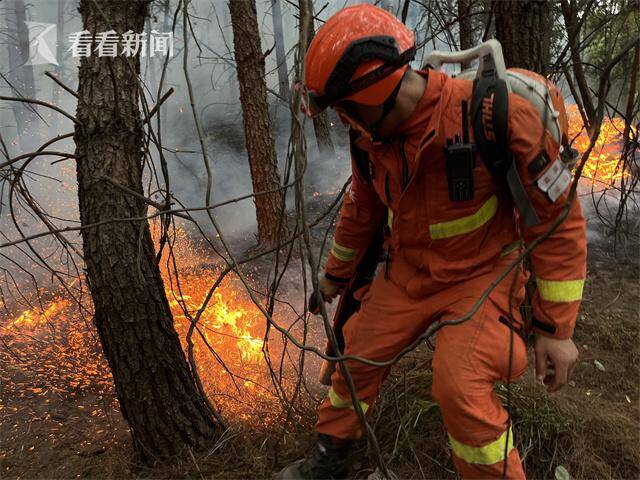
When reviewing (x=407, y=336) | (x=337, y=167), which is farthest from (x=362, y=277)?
(x=337, y=167)

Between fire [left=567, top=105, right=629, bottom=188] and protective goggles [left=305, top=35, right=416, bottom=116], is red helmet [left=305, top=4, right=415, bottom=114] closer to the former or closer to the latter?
protective goggles [left=305, top=35, right=416, bottom=116]

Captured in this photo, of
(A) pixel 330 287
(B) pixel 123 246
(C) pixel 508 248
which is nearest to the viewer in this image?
(C) pixel 508 248

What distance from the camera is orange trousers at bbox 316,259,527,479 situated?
171 cm

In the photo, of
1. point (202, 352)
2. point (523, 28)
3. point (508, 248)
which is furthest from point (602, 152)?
point (202, 352)

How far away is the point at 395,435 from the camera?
2.53 m

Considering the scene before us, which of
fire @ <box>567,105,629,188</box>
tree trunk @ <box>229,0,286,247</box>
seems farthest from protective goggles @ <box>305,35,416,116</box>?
tree trunk @ <box>229,0,286,247</box>

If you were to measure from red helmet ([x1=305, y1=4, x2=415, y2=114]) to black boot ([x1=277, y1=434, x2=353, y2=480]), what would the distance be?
1613mm

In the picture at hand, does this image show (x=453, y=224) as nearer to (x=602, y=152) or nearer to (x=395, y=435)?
(x=395, y=435)

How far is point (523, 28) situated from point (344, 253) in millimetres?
2258

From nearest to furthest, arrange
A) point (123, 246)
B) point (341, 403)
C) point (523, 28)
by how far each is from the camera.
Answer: point (341, 403) → point (123, 246) → point (523, 28)

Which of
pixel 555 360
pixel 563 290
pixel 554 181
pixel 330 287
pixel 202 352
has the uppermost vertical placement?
pixel 554 181

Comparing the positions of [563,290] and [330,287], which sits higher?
[563,290]

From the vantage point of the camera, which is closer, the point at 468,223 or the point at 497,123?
the point at 497,123

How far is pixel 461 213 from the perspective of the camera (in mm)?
1819
